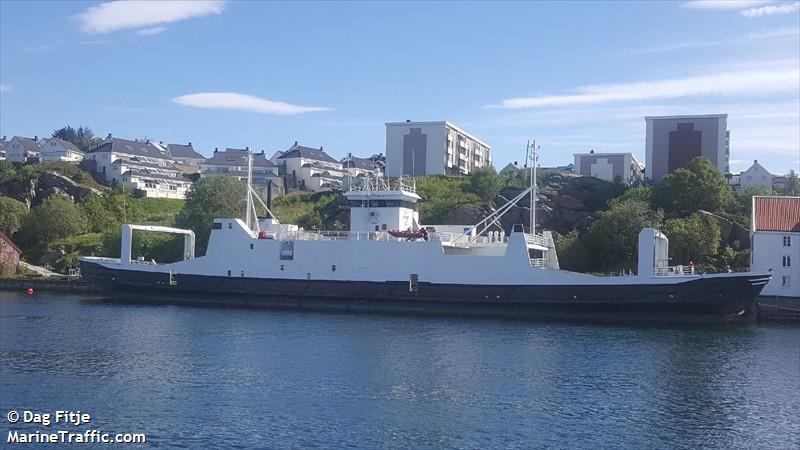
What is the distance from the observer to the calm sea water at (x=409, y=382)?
1791 cm

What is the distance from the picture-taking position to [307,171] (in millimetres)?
89375

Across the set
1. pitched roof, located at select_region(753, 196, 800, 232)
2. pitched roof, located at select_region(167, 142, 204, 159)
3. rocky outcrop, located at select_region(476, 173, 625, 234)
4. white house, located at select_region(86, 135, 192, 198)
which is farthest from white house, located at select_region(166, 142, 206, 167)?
pitched roof, located at select_region(753, 196, 800, 232)

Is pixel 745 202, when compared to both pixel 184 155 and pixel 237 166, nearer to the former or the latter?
pixel 237 166

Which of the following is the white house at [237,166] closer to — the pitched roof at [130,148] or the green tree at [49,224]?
the pitched roof at [130,148]

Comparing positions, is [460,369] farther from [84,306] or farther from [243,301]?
[84,306]

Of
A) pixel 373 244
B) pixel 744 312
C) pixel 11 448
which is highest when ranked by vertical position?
pixel 373 244

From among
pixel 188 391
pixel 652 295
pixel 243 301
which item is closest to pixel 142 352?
pixel 188 391

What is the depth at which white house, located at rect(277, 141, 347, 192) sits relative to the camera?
8788cm

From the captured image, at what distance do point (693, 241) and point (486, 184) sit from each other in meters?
21.2

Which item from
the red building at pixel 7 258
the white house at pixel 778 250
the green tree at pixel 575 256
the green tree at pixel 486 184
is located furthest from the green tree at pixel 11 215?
the white house at pixel 778 250

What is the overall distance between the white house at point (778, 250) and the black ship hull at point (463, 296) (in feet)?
10.0

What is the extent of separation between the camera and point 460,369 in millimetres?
24594

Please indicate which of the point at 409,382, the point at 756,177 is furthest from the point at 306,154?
the point at 409,382

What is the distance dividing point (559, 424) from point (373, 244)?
22229 mm
